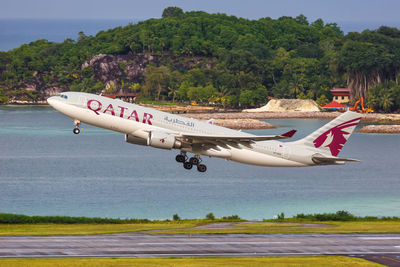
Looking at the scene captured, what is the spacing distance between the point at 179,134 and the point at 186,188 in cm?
7453

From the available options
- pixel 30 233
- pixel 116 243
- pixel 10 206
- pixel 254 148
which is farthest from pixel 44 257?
pixel 10 206

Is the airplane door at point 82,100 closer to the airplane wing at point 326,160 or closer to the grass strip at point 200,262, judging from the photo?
the grass strip at point 200,262

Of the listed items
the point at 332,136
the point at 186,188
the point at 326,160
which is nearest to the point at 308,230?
the point at 326,160

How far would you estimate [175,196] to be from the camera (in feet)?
455

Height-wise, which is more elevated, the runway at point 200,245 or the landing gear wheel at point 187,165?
Result: the landing gear wheel at point 187,165

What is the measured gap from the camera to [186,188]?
14775 centimetres

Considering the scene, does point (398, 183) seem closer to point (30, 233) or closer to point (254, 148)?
point (254, 148)

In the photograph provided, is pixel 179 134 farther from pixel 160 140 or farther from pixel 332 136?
→ pixel 332 136

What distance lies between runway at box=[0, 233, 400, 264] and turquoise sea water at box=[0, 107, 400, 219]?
5125 cm

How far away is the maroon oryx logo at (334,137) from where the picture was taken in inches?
3312

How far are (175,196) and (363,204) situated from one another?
108 ft

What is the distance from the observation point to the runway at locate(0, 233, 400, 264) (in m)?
60.4

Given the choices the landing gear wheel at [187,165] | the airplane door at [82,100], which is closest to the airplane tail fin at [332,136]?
the landing gear wheel at [187,165]

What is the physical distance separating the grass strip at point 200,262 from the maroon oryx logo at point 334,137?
26.9 metres
